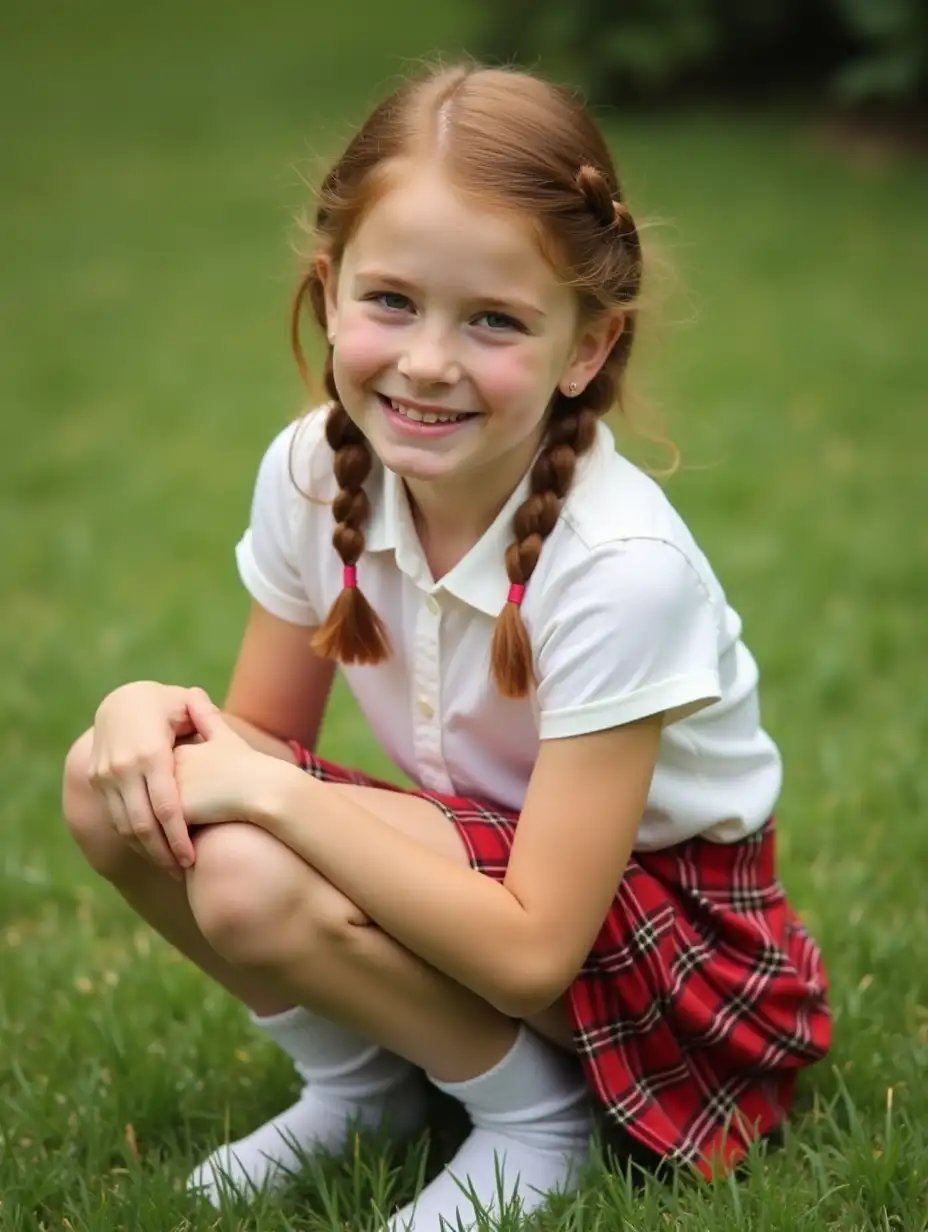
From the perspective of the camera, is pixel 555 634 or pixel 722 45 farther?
pixel 722 45

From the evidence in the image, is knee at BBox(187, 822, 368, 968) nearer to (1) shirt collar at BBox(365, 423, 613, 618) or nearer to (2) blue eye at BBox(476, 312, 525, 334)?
(1) shirt collar at BBox(365, 423, 613, 618)

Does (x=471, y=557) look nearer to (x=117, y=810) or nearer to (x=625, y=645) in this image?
(x=625, y=645)

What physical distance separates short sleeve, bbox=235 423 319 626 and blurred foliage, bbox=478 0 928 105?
19.3ft

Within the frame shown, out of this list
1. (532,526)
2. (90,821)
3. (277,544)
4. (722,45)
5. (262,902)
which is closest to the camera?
(262,902)

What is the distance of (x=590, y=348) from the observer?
183cm

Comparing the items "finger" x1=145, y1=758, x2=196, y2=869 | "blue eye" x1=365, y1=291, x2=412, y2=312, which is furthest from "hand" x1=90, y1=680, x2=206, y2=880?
"blue eye" x1=365, y1=291, x2=412, y2=312

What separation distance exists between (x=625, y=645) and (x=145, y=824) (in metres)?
0.53

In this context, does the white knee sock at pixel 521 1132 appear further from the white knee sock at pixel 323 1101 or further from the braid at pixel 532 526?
the braid at pixel 532 526

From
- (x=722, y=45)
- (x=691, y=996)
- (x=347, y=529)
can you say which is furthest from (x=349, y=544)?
(x=722, y=45)

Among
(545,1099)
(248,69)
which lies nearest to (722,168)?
(248,69)

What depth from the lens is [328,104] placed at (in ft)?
30.1

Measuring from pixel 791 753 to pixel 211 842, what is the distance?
155 centimetres

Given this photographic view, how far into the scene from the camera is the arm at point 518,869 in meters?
1.69

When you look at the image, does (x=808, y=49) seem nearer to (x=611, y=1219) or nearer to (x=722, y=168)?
(x=722, y=168)
